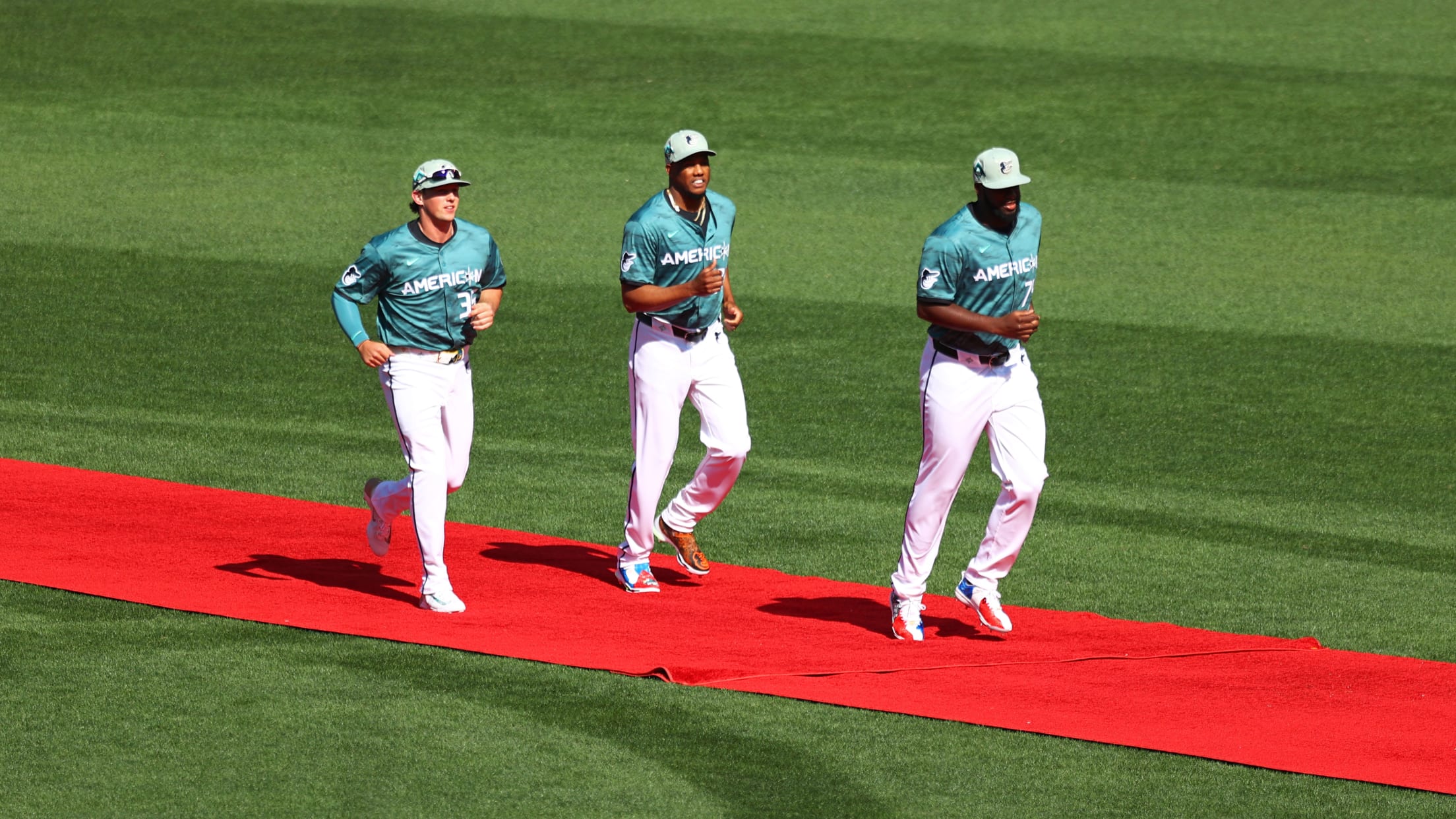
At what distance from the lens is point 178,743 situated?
23.5 ft

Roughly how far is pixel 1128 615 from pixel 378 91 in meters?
19.0

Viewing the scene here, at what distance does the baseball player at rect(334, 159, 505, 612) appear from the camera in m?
9.00

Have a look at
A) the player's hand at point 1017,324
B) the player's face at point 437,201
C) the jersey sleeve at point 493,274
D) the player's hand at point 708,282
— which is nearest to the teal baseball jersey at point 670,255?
the player's hand at point 708,282

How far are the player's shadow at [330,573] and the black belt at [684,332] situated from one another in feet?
5.95

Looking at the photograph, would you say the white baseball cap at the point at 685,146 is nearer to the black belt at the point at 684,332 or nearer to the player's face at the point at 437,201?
the black belt at the point at 684,332

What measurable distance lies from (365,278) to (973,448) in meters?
3.00

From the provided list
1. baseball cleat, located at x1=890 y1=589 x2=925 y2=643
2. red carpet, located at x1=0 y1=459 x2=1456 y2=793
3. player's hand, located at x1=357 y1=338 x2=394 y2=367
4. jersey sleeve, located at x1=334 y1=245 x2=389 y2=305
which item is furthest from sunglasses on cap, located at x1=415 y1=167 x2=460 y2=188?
baseball cleat, located at x1=890 y1=589 x2=925 y2=643

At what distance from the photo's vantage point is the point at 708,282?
A: 902 centimetres

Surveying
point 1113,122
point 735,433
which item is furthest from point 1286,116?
point 735,433

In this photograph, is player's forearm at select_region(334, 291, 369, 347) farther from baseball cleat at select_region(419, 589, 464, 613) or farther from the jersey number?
baseball cleat at select_region(419, 589, 464, 613)

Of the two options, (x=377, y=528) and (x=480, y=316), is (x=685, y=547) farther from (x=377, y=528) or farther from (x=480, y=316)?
(x=480, y=316)

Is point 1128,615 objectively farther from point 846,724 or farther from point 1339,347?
point 1339,347

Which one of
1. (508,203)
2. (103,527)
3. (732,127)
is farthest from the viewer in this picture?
(732,127)

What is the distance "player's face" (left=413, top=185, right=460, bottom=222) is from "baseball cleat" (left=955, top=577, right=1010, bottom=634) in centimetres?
306
